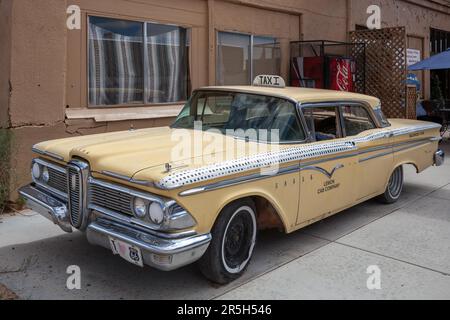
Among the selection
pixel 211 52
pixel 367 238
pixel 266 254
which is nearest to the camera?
Answer: pixel 266 254

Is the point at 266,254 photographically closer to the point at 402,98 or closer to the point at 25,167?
the point at 25,167

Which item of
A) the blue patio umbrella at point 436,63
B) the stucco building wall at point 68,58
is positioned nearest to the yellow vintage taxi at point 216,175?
the stucco building wall at point 68,58

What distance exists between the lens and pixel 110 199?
3535 mm

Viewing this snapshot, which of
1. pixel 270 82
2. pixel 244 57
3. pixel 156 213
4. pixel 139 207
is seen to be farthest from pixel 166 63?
pixel 156 213

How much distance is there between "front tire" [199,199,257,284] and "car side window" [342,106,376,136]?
1.77 m

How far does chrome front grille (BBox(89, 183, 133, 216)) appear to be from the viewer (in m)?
3.44

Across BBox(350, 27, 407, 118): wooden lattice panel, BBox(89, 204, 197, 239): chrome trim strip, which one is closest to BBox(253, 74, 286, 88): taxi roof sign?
BBox(89, 204, 197, 239): chrome trim strip

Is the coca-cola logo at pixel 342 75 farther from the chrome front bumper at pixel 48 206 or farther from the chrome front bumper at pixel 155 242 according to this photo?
the chrome front bumper at pixel 155 242

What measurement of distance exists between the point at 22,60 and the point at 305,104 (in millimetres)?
Answer: 3503

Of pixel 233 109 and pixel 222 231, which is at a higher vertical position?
pixel 233 109

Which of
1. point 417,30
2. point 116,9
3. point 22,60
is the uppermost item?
point 417,30

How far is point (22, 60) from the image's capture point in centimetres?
584

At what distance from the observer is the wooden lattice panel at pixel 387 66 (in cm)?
1096

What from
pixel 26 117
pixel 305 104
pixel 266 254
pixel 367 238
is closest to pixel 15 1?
pixel 26 117
